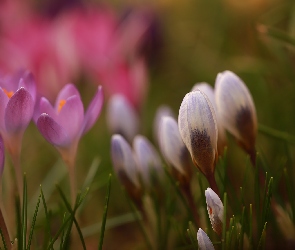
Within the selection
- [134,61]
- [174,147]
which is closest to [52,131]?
[174,147]

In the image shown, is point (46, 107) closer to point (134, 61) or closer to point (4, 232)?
point (4, 232)

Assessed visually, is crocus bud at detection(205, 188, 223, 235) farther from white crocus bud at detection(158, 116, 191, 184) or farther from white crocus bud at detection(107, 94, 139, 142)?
white crocus bud at detection(107, 94, 139, 142)

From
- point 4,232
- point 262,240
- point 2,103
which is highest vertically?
point 2,103

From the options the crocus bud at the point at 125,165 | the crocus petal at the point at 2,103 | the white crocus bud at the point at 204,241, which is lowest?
the white crocus bud at the point at 204,241

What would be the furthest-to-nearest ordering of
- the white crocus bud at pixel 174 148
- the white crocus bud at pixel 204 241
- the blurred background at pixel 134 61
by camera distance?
the blurred background at pixel 134 61 → the white crocus bud at pixel 174 148 → the white crocus bud at pixel 204 241

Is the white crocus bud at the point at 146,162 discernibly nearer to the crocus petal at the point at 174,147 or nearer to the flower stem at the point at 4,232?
the crocus petal at the point at 174,147

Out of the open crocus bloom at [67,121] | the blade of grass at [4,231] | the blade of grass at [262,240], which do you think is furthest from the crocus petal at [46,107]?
the blade of grass at [262,240]

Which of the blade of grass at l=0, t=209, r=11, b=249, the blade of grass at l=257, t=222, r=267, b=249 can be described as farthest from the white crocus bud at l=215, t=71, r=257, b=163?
the blade of grass at l=0, t=209, r=11, b=249

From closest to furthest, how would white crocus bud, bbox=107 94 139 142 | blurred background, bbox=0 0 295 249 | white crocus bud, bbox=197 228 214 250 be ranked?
1. white crocus bud, bbox=197 228 214 250
2. white crocus bud, bbox=107 94 139 142
3. blurred background, bbox=0 0 295 249
